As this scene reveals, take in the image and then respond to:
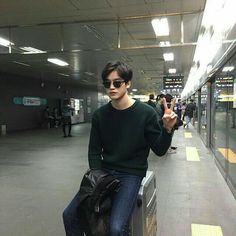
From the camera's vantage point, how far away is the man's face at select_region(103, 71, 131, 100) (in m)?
2.00

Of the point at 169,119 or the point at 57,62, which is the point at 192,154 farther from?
the point at 57,62

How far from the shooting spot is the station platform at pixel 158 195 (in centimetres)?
331

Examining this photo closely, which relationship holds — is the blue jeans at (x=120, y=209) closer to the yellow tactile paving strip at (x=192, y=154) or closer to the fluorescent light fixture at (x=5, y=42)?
the yellow tactile paving strip at (x=192, y=154)

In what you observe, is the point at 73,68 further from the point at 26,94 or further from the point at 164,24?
the point at 164,24

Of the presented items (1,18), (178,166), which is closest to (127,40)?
(1,18)

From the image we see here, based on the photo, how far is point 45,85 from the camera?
20203 millimetres

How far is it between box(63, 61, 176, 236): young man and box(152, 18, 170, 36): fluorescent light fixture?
5.47 m

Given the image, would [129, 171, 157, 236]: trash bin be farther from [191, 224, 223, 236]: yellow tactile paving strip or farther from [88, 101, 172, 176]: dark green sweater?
[191, 224, 223, 236]: yellow tactile paving strip

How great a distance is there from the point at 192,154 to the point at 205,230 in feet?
16.7

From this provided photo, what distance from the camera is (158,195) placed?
14.5 ft

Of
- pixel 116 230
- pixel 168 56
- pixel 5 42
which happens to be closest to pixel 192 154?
pixel 168 56

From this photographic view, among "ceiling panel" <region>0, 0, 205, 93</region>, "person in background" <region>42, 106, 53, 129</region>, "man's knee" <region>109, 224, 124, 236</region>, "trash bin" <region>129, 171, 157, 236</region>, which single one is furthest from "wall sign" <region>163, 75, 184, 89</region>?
"man's knee" <region>109, 224, 124, 236</region>

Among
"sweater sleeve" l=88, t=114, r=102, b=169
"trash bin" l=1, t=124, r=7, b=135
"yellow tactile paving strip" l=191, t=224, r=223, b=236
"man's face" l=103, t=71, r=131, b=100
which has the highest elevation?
"man's face" l=103, t=71, r=131, b=100

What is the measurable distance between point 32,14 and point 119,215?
5779mm
